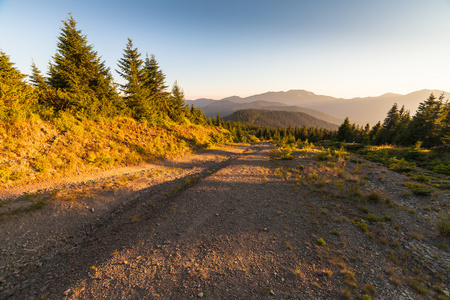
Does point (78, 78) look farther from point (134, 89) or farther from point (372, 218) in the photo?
point (372, 218)

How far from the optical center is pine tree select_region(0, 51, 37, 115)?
11279 mm

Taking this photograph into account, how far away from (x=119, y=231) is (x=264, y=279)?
6398mm

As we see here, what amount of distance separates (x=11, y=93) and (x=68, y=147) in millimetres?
6072

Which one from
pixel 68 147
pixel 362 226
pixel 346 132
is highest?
pixel 68 147

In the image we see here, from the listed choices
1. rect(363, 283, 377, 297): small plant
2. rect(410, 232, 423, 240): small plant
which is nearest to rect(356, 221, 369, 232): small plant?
rect(410, 232, 423, 240): small plant

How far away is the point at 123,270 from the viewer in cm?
482

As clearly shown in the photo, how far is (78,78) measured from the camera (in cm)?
1662

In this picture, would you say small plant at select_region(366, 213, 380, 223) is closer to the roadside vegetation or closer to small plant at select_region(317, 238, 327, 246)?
small plant at select_region(317, 238, 327, 246)

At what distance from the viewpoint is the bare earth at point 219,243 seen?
14.3ft

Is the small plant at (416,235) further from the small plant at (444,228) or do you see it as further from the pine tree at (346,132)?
the pine tree at (346,132)

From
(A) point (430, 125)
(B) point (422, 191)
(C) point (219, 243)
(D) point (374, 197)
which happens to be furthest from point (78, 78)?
(A) point (430, 125)

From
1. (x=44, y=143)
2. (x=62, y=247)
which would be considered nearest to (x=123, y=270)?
(x=62, y=247)

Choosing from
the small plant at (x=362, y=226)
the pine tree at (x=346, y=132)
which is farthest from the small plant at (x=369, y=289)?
the pine tree at (x=346, y=132)

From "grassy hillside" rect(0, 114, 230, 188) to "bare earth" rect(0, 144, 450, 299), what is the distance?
160cm
